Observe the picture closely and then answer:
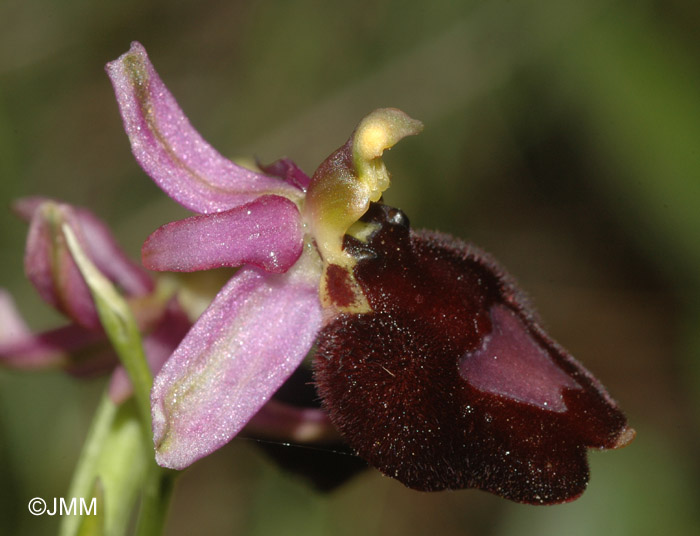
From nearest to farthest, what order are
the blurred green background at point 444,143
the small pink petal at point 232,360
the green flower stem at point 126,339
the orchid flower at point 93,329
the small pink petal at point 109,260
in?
the small pink petal at point 232,360 < the green flower stem at point 126,339 < the orchid flower at point 93,329 < the small pink petal at point 109,260 < the blurred green background at point 444,143

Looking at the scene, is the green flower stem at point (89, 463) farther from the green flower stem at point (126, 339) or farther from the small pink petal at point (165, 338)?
the green flower stem at point (126, 339)

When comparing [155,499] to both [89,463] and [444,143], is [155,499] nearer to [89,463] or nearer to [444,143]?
[89,463]

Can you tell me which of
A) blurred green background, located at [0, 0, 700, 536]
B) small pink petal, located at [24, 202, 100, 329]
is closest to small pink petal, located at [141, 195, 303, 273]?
small pink petal, located at [24, 202, 100, 329]

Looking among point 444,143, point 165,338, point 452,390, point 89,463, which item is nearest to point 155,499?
point 89,463

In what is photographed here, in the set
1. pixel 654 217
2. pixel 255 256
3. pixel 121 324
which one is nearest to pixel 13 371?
pixel 121 324

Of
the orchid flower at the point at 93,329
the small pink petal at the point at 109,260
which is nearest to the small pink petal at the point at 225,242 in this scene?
the orchid flower at the point at 93,329

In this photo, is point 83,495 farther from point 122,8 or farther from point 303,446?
point 122,8
